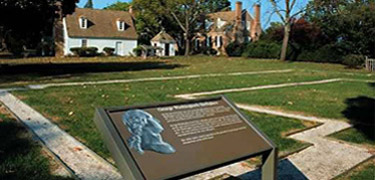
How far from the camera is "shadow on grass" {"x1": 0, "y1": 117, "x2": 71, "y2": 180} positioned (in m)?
4.21

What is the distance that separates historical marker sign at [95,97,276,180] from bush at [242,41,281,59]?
111ft

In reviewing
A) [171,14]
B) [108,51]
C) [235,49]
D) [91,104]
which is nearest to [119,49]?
[108,51]

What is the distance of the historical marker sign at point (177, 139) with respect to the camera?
2.92 meters

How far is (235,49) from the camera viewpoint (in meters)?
45.5

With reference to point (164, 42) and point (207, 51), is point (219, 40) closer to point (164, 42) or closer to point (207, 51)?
point (207, 51)

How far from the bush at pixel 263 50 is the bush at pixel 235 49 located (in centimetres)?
307

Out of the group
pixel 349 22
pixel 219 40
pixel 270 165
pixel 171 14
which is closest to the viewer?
pixel 270 165

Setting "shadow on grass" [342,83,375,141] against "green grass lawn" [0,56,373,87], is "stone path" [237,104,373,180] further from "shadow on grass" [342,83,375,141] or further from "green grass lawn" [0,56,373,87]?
"green grass lawn" [0,56,373,87]

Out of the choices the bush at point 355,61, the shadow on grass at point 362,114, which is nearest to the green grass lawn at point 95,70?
the bush at point 355,61

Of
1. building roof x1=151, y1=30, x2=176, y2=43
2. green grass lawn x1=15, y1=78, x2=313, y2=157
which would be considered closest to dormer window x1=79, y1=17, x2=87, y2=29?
building roof x1=151, y1=30, x2=176, y2=43

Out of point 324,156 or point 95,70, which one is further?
point 95,70

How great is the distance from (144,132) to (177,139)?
278mm

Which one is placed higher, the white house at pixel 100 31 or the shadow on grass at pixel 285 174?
the white house at pixel 100 31

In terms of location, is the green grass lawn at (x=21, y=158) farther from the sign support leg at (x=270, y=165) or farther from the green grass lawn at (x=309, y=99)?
the green grass lawn at (x=309, y=99)
